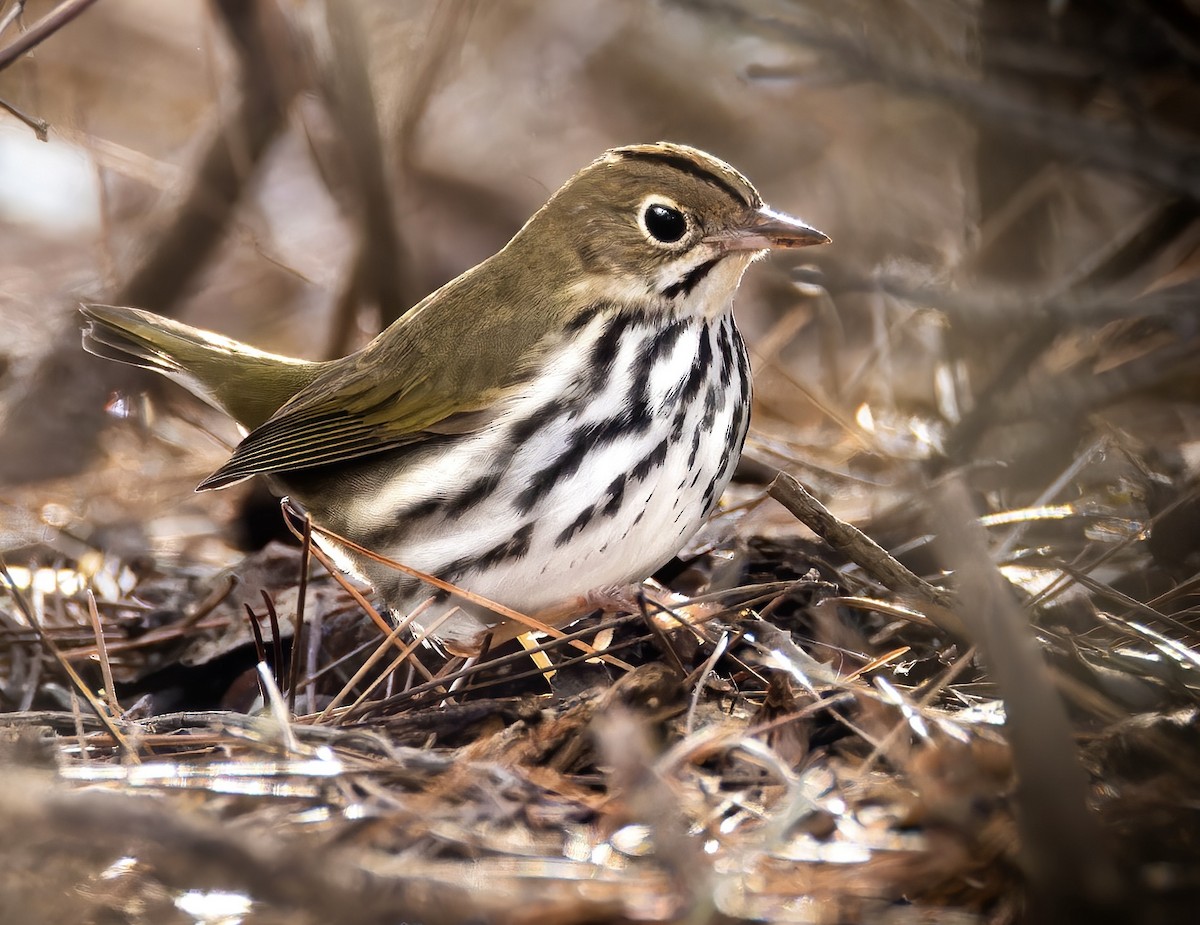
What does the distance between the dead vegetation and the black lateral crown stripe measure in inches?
27.9

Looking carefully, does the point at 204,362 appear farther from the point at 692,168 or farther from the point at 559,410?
the point at 692,168

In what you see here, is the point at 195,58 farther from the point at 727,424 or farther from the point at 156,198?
the point at 727,424

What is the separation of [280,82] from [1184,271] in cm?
350

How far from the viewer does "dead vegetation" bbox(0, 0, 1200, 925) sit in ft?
6.34

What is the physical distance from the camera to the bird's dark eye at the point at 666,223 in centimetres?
310

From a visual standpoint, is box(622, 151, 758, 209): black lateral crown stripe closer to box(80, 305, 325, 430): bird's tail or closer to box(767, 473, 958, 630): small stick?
box(767, 473, 958, 630): small stick

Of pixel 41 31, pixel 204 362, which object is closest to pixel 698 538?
pixel 204 362

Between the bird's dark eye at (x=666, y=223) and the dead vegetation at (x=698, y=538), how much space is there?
2.43ft

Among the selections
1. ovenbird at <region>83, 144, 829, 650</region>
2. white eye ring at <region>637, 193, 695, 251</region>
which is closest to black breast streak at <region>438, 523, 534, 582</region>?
ovenbird at <region>83, 144, 829, 650</region>

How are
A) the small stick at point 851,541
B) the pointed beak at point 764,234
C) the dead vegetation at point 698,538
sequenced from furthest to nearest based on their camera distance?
the pointed beak at point 764,234
the small stick at point 851,541
the dead vegetation at point 698,538

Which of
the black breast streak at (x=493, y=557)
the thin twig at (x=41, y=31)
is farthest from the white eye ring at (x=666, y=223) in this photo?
the thin twig at (x=41, y=31)

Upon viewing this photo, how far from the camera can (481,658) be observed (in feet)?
10.1

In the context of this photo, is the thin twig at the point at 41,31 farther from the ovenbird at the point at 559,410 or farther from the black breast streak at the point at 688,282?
the black breast streak at the point at 688,282

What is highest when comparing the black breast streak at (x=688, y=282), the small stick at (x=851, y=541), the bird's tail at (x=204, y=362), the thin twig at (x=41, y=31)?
the thin twig at (x=41, y=31)
